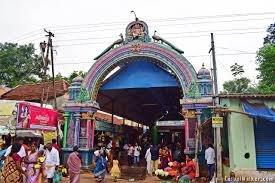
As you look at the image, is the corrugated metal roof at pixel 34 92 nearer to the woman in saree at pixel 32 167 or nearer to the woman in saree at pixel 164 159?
the woman in saree at pixel 164 159

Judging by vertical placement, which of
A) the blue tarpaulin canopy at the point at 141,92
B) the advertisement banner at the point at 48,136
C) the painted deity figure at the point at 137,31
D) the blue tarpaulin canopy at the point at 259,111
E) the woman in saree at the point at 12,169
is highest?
the painted deity figure at the point at 137,31

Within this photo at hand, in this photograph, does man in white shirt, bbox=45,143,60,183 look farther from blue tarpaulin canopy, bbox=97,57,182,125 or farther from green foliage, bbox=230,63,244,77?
green foliage, bbox=230,63,244,77

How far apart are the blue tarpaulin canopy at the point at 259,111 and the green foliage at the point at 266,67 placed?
1333 cm

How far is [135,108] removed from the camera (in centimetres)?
2397

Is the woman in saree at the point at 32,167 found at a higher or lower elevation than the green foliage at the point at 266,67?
lower

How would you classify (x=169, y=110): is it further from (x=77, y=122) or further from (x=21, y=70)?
(x=21, y=70)

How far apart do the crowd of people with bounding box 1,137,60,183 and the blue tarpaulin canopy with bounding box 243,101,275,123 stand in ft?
21.4

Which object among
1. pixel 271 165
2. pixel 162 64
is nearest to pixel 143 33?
pixel 162 64

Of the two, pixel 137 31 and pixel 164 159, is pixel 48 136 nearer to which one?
pixel 164 159

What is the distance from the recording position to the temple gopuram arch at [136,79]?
46.8ft

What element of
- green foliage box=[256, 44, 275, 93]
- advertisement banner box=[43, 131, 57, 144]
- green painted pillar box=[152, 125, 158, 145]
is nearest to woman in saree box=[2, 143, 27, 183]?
advertisement banner box=[43, 131, 57, 144]

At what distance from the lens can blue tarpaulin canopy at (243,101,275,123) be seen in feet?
33.7

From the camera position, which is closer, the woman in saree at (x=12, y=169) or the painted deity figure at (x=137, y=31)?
the woman in saree at (x=12, y=169)

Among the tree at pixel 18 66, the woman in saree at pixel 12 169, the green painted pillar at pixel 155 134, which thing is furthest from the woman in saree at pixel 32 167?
the tree at pixel 18 66
